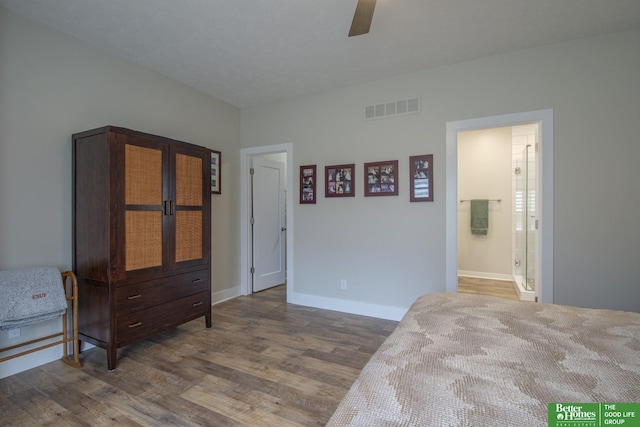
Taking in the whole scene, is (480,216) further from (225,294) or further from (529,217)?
(225,294)

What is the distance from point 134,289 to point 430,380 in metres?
2.38

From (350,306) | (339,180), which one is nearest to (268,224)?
(339,180)

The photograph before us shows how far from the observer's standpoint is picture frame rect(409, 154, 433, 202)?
3.10 metres

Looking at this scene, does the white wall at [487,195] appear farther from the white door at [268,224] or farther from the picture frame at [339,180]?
the white door at [268,224]

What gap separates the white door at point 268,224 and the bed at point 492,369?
10.6 ft

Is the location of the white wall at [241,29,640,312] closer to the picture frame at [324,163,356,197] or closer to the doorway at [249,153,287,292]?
the picture frame at [324,163,356,197]

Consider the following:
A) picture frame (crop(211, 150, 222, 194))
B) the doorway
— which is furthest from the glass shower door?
picture frame (crop(211, 150, 222, 194))

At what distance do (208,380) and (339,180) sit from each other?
241 cm

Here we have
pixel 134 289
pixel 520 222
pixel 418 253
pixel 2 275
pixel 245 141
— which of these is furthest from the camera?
pixel 520 222

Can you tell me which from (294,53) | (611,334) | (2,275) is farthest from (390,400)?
(294,53)

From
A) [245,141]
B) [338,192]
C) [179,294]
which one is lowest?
[179,294]

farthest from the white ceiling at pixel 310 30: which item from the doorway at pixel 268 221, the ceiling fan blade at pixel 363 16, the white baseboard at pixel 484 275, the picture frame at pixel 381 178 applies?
the white baseboard at pixel 484 275

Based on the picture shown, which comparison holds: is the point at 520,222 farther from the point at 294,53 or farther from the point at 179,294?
the point at 179,294

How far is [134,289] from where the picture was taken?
241 cm
